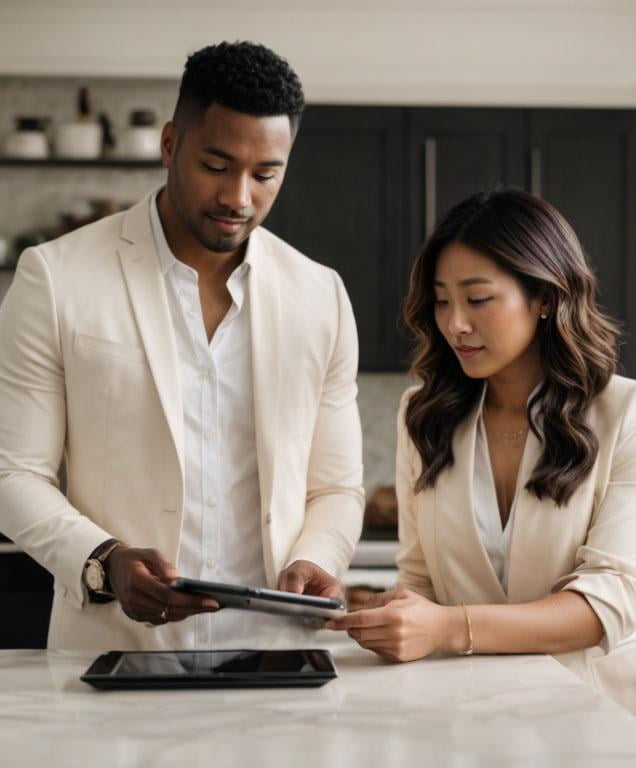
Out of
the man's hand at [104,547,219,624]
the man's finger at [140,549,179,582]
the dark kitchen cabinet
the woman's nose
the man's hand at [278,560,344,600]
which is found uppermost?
the woman's nose

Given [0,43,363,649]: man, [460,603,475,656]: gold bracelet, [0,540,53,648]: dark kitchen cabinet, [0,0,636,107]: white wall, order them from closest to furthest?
1. [460,603,475,656]: gold bracelet
2. [0,43,363,649]: man
3. [0,540,53,648]: dark kitchen cabinet
4. [0,0,636,107]: white wall

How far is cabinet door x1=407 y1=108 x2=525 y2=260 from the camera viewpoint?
4.64m

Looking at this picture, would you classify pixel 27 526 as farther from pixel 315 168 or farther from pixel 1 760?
pixel 315 168

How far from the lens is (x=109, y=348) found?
1916 millimetres

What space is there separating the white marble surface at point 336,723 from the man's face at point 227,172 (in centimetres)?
75

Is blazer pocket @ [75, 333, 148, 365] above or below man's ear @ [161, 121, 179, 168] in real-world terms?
below

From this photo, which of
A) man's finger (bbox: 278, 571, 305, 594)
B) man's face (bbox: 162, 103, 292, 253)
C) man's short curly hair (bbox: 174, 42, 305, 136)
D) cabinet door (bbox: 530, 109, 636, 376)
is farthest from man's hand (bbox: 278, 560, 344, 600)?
cabinet door (bbox: 530, 109, 636, 376)

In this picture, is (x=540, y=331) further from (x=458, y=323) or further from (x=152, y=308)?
(x=152, y=308)

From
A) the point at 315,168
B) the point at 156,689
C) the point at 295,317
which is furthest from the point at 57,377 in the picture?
the point at 315,168

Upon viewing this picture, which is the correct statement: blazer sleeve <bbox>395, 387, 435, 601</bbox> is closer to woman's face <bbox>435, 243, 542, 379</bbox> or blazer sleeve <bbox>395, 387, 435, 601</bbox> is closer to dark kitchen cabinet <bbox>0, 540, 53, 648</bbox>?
woman's face <bbox>435, 243, 542, 379</bbox>

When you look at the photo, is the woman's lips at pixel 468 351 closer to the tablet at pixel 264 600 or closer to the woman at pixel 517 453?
the woman at pixel 517 453

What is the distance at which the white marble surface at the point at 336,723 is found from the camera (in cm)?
117

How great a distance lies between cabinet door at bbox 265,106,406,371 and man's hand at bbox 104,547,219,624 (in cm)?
306

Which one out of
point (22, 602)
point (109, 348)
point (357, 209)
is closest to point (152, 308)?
point (109, 348)
